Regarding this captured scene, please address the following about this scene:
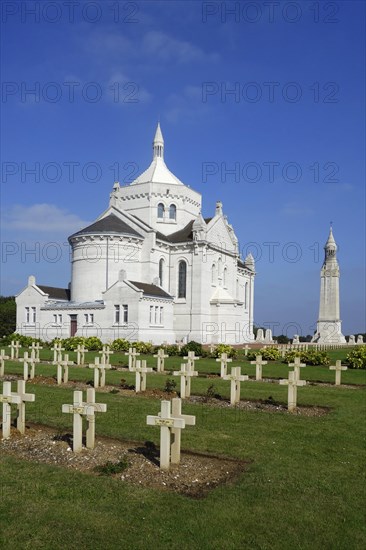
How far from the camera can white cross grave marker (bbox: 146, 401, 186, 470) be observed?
8.96m

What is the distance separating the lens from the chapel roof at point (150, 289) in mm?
45938

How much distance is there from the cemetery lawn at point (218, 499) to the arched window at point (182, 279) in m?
40.8

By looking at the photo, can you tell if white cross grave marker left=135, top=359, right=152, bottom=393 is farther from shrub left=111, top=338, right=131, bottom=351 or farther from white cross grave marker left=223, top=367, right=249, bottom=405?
shrub left=111, top=338, right=131, bottom=351

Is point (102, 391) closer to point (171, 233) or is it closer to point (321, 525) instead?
point (321, 525)

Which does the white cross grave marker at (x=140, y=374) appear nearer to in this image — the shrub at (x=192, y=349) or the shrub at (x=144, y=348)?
the shrub at (x=192, y=349)

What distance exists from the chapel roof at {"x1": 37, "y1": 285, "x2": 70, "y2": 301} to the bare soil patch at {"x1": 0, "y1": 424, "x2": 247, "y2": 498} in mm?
40778

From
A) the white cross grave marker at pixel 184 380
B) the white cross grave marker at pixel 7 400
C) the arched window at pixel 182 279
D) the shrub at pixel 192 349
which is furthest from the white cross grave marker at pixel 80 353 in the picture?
the arched window at pixel 182 279

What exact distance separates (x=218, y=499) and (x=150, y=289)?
4026 cm

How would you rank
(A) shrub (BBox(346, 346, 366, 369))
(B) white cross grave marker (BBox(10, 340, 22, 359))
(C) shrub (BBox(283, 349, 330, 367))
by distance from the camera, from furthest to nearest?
1. (C) shrub (BBox(283, 349, 330, 367))
2. (B) white cross grave marker (BBox(10, 340, 22, 359))
3. (A) shrub (BBox(346, 346, 366, 369))

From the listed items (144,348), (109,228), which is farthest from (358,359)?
(109,228)

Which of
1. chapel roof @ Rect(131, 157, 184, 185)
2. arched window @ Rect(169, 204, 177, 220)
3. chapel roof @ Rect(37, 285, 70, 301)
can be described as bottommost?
chapel roof @ Rect(37, 285, 70, 301)

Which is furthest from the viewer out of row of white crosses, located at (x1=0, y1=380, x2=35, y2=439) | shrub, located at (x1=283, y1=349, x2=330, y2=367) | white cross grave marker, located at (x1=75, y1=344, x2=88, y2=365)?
shrub, located at (x1=283, y1=349, x2=330, y2=367)

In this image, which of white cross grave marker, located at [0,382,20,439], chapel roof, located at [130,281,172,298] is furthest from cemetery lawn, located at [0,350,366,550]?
chapel roof, located at [130,281,172,298]

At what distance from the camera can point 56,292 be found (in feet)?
173
